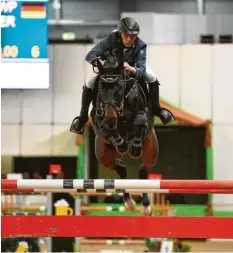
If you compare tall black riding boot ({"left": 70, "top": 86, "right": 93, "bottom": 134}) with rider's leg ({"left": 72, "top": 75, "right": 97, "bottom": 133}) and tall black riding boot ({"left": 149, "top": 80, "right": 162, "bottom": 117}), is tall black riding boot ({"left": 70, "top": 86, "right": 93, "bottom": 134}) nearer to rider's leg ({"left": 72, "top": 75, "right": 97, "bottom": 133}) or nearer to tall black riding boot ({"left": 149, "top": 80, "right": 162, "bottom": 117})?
rider's leg ({"left": 72, "top": 75, "right": 97, "bottom": 133})

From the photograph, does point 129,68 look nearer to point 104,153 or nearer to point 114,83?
point 114,83

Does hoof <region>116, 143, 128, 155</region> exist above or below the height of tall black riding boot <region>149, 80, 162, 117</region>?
below

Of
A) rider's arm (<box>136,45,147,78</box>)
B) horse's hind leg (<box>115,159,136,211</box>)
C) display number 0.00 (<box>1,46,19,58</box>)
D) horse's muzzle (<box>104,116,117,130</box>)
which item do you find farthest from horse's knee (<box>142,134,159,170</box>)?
display number 0.00 (<box>1,46,19,58</box>)

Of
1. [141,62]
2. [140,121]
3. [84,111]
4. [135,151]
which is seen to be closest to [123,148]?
[135,151]

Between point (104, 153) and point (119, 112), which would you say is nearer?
point (119, 112)

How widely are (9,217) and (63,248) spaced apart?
3.66 m

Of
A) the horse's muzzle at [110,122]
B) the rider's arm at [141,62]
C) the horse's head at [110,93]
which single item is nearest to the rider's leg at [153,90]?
the rider's arm at [141,62]

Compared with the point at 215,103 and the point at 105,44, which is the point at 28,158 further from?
the point at 105,44

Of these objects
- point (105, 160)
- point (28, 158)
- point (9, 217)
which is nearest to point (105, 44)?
point (105, 160)

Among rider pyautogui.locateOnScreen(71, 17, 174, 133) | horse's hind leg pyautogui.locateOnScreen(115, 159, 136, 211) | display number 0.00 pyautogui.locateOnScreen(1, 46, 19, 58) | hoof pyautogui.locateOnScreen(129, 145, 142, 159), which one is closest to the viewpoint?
rider pyautogui.locateOnScreen(71, 17, 174, 133)

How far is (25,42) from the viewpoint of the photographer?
33.1 feet

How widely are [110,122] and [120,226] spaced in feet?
2.12

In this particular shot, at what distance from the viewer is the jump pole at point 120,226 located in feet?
11.6

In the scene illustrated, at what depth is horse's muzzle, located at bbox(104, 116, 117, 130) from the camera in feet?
11.2
